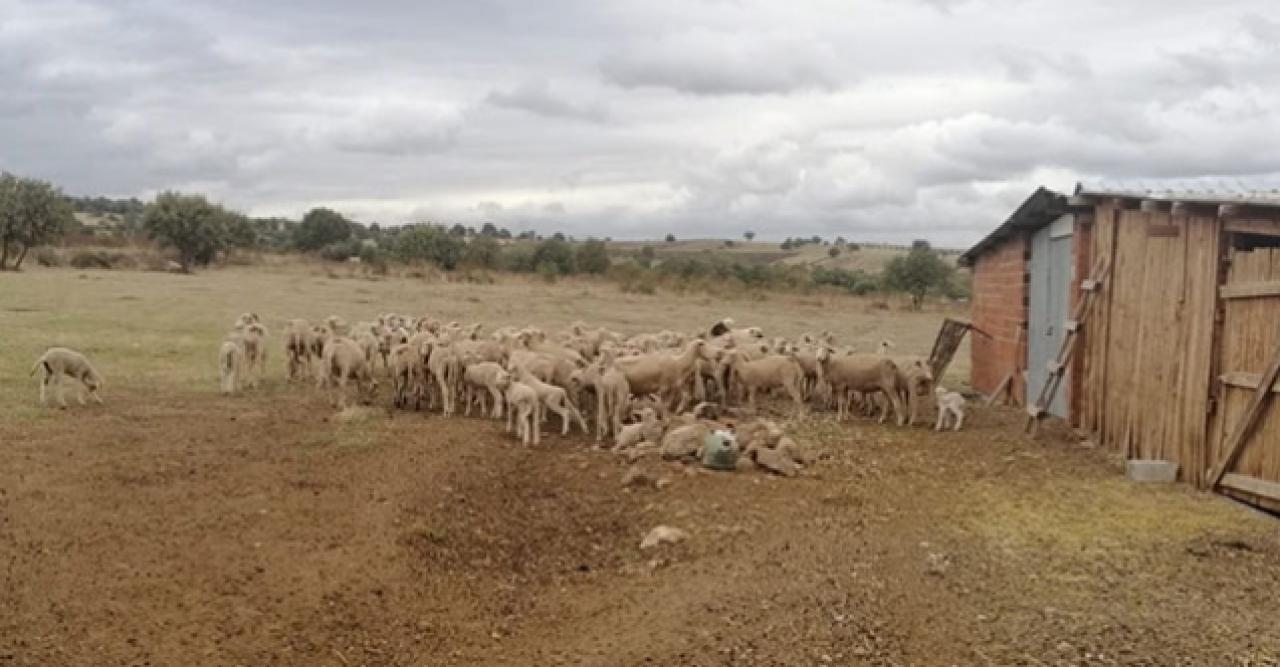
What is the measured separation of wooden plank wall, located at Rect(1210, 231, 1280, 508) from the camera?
36.3ft

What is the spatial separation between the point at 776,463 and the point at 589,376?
374 cm

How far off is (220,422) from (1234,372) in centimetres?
1252

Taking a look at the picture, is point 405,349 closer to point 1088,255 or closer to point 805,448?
point 805,448

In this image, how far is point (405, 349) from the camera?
16984 mm

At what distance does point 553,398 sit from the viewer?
15.2 m

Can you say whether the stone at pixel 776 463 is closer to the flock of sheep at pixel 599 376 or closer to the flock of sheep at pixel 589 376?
the flock of sheep at pixel 589 376

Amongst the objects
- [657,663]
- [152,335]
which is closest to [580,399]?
[657,663]

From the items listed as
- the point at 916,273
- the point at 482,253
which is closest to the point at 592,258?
the point at 482,253

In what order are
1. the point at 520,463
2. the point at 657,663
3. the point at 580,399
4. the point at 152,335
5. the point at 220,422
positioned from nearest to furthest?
the point at 657,663
the point at 520,463
the point at 220,422
the point at 580,399
the point at 152,335

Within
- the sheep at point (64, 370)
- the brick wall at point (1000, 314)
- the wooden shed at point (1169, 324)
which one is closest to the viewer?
the wooden shed at point (1169, 324)

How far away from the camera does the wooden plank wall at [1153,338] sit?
1236cm

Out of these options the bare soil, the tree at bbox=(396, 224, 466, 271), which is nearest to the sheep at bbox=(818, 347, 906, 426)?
the bare soil

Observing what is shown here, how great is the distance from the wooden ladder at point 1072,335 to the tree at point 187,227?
5093cm

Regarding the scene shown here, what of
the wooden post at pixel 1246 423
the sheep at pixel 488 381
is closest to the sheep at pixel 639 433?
the sheep at pixel 488 381
